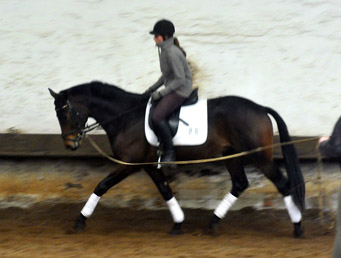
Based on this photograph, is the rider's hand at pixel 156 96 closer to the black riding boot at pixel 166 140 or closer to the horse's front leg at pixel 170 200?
the black riding boot at pixel 166 140

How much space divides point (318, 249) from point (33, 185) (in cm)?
386

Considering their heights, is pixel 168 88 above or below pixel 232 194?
above

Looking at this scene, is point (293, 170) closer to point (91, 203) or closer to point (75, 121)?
point (91, 203)

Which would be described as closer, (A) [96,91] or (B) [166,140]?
(B) [166,140]

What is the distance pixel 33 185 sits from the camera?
29.3 ft

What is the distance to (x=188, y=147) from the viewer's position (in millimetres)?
7520

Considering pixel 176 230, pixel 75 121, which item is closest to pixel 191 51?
pixel 75 121

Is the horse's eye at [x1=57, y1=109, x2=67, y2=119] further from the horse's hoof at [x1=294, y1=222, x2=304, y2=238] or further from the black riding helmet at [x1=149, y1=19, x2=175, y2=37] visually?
the horse's hoof at [x1=294, y1=222, x2=304, y2=238]

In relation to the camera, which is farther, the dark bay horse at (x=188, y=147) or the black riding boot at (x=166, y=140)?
the dark bay horse at (x=188, y=147)

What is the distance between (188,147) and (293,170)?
3.83 ft

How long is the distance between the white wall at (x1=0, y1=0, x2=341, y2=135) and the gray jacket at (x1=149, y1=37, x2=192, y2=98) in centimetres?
110

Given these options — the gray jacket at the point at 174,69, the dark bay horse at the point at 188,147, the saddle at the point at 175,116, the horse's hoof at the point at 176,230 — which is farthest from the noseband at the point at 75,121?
the horse's hoof at the point at 176,230

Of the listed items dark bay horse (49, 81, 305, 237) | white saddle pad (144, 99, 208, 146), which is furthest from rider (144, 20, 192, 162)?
dark bay horse (49, 81, 305, 237)

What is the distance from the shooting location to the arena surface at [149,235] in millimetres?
6859
